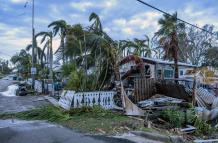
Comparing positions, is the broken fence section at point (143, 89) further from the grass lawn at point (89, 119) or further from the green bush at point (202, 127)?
the green bush at point (202, 127)

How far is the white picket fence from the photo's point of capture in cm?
1433

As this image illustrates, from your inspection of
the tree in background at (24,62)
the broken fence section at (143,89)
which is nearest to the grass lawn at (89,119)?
the broken fence section at (143,89)

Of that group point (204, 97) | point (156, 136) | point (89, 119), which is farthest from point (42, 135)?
point (204, 97)

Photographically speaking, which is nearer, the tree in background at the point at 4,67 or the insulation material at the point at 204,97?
the insulation material at the point at 204,97

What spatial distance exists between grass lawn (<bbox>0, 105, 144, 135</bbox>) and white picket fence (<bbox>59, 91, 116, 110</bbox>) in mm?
1448

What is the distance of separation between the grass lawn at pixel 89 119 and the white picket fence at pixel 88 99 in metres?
1.45

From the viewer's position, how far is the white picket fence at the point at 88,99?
14328mm

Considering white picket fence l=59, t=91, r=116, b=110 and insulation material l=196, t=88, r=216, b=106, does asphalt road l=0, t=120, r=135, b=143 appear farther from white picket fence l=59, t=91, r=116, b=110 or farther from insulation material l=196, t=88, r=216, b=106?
insulation material l=196, t=88, r=216, b=106

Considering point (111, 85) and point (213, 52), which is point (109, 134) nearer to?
point (111, 85)

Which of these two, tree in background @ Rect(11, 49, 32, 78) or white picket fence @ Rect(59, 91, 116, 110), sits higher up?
tree in background @ Rect(11, 49, 32, 78)

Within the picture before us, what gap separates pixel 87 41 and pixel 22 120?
23.5ft

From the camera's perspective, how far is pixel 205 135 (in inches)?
448

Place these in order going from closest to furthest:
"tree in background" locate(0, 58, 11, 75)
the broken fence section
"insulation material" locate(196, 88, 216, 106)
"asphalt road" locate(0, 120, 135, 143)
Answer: "asphalt road" locate(0, 120, 135, 143), "insulation material" locate(196, 88, 216, 106), the broken fence section, "tree in background" locate(0, 58, 11, 75)

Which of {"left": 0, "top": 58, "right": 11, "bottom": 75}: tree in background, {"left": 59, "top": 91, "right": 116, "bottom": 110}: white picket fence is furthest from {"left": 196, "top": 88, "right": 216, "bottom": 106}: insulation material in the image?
{"left": 0, "top": 58, "right": 11, "bottom": 75}: tree in background
